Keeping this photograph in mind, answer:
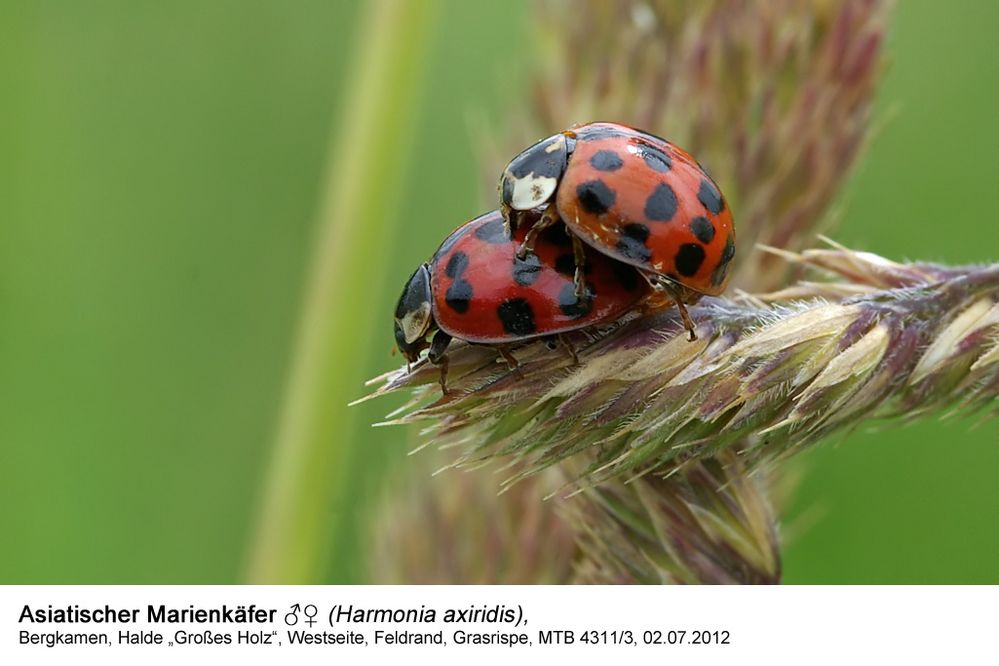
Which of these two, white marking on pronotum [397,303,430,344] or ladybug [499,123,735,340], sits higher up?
ladybug [499,123,735,340]

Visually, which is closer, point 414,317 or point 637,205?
point 637,205

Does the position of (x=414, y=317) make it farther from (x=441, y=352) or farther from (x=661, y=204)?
(x=661, y=204)

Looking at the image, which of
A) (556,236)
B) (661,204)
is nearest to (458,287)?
(556,236)

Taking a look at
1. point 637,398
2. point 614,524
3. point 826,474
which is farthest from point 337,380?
point 826,474

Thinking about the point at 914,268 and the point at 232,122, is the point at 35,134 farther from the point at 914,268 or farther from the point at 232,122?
the point at 914,268

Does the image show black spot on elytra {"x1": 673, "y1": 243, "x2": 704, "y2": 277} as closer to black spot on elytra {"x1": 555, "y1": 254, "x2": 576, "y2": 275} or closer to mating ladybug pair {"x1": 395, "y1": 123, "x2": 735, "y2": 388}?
mating ladybug pair {"x1": 395, "y1": 123, "x2": 735, "y2": 388}

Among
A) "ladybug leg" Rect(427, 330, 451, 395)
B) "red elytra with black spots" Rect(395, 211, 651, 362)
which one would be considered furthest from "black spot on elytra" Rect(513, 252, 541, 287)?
"ladybug leg" Rect(427, 330, 451, 395)

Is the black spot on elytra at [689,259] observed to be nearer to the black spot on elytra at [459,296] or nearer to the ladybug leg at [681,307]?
the ladybug leg at [681,307]
